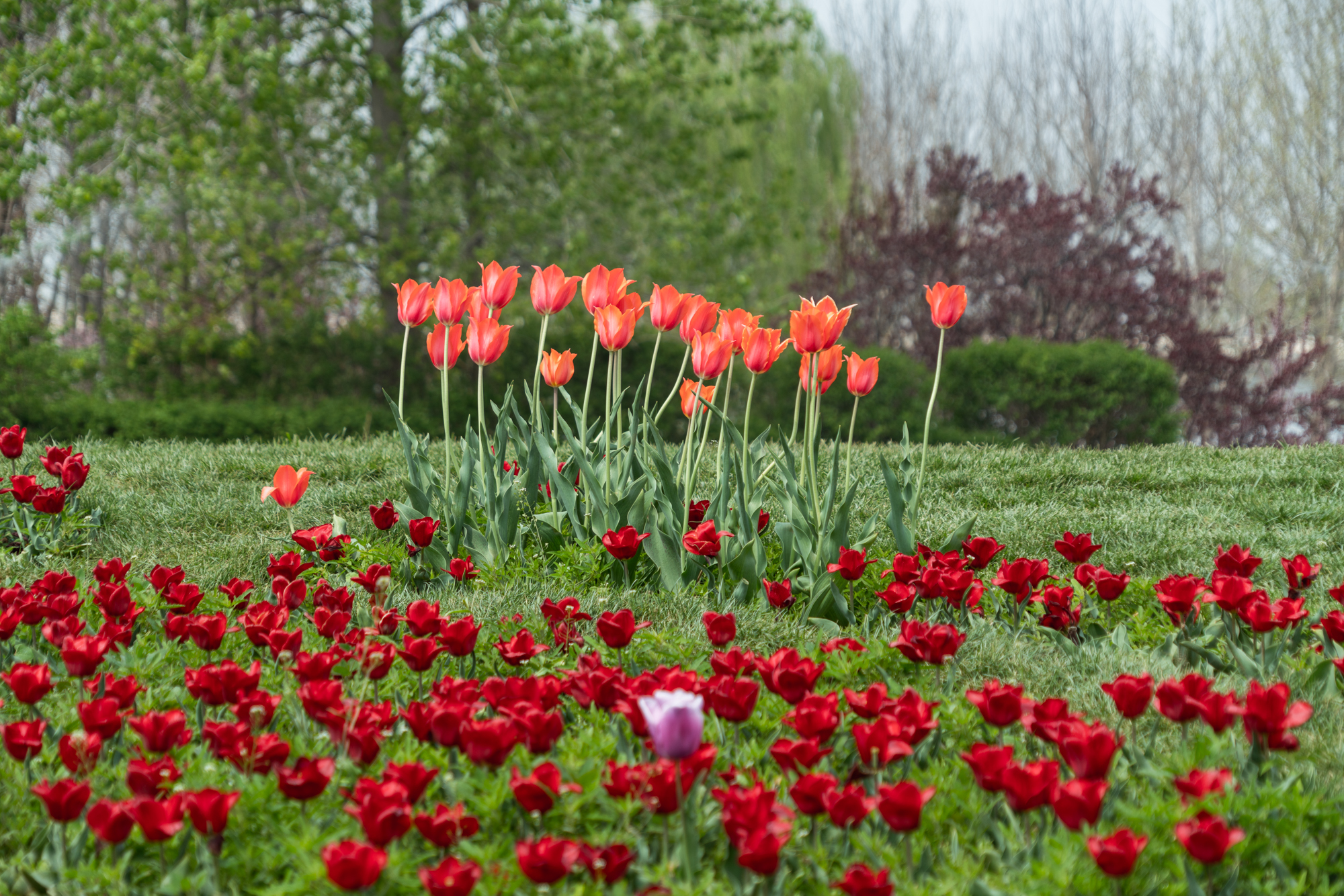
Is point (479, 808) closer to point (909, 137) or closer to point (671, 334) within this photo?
point (671, 334)

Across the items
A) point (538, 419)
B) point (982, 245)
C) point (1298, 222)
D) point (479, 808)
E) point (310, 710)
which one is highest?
point (1298, 222)

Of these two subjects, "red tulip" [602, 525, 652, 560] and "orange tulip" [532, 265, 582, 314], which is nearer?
"red tulip" [602, 525, 652, 560]

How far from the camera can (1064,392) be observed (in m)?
9.51

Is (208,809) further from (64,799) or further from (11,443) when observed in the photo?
(11,443)

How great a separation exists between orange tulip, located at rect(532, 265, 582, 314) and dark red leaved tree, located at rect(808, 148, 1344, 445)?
28.7 ft

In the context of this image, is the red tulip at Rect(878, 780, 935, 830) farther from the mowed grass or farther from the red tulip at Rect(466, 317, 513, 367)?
the red tulip at Rect(466, 317, 513, 367)

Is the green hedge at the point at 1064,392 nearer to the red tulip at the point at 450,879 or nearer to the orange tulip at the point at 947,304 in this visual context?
the orange tulip at the point at 947,304

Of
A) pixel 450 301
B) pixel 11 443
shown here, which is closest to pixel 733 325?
pixel 450 301

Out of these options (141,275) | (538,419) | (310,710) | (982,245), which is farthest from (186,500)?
(982,245)

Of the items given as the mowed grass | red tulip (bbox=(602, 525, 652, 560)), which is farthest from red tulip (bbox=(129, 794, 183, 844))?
red tulip (bbox=(602, 525, 652, 560))

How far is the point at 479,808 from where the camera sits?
1.70 meters

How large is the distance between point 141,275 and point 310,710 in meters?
9.12

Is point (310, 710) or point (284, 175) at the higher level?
point (284, 175)

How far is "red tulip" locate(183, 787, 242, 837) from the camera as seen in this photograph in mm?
1464
